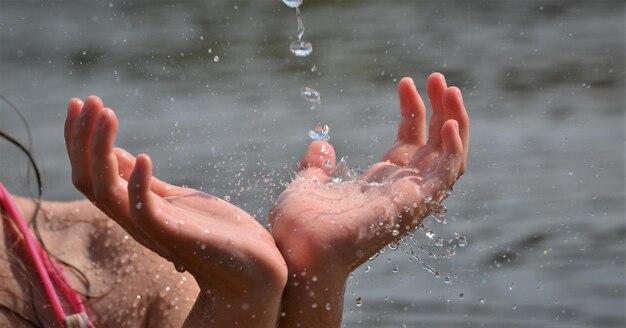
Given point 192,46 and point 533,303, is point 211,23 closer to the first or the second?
point 192,46

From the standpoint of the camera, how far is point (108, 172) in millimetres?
1610

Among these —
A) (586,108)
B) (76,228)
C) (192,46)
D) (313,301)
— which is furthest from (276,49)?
(313,301)

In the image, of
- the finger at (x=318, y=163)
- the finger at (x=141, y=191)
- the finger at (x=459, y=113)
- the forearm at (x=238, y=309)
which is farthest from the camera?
the finger at (x=318, y=163)

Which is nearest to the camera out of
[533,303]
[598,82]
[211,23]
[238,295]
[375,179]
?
[238,295]

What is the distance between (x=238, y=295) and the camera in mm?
1733

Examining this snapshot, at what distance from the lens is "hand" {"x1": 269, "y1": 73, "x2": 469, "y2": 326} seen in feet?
5.79

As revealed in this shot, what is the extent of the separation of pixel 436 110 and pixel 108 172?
Answer: 2.13 feet

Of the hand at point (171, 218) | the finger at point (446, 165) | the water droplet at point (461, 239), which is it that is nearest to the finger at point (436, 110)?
the finger at point (446, 165)

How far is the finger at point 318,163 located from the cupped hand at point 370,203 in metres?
0.05

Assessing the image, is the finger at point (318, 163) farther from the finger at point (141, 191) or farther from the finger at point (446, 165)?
the finger at point (141, 191)

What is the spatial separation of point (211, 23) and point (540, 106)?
1478 millimetres

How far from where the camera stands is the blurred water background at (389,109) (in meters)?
2.92

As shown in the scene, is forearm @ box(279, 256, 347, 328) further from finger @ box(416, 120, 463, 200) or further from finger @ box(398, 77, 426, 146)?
finger @ box(398, 77, 426, 146)

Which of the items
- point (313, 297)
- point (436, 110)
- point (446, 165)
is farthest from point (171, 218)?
point (436, 110)
